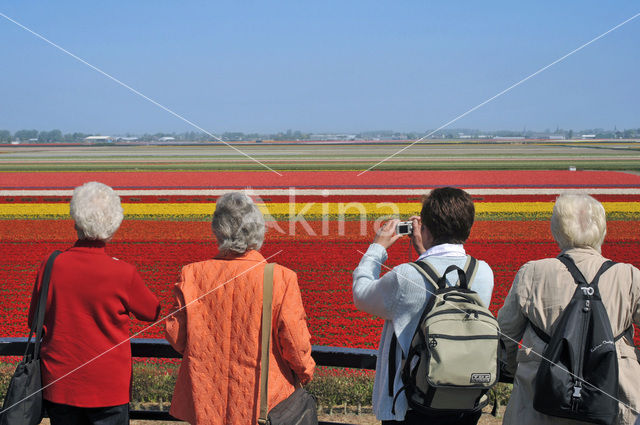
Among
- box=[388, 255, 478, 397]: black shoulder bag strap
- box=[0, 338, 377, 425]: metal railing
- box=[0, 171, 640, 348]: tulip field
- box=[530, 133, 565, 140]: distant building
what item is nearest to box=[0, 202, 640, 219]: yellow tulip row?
box=[0, 171, 640, 348]: tulip field

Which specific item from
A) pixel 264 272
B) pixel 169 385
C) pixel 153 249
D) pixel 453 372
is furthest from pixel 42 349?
pixel 153 249

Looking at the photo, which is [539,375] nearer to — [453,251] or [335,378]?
[453,251]

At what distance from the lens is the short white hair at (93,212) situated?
319cm

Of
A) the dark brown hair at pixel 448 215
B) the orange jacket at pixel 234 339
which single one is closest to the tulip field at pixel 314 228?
the dark brown hair at pixel 448 215

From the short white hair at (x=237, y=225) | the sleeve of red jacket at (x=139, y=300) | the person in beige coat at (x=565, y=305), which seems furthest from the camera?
the sleeve of red jacket at (x=139, y=300)

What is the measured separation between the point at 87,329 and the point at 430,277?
1647 millimetres

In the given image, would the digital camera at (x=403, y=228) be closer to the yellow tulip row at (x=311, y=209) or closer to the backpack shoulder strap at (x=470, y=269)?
the backpack shoulder strap at (x=470, y=269)

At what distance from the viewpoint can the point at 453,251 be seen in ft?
9.97

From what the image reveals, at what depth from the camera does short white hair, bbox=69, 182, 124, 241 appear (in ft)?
10.5

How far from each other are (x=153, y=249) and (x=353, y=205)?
10.4m

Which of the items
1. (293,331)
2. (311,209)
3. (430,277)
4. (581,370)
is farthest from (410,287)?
(311,209)

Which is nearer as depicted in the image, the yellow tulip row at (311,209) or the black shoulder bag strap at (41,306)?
the black shoulder bag strap at (41,306)

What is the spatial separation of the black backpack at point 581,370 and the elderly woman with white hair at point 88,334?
1885 millimetres

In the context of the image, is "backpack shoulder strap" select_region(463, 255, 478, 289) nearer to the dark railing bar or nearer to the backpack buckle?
the backpack buckle
